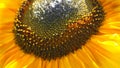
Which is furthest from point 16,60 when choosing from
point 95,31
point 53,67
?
point 95,31

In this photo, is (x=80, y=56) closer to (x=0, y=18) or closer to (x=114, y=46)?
(x=114, y=46)

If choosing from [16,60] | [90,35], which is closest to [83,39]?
[90,35]

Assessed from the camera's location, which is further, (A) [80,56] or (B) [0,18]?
(B) [0,18]

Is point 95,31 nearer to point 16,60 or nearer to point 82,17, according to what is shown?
point 82,17

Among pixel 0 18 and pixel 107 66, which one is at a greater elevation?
pixel 0 18
